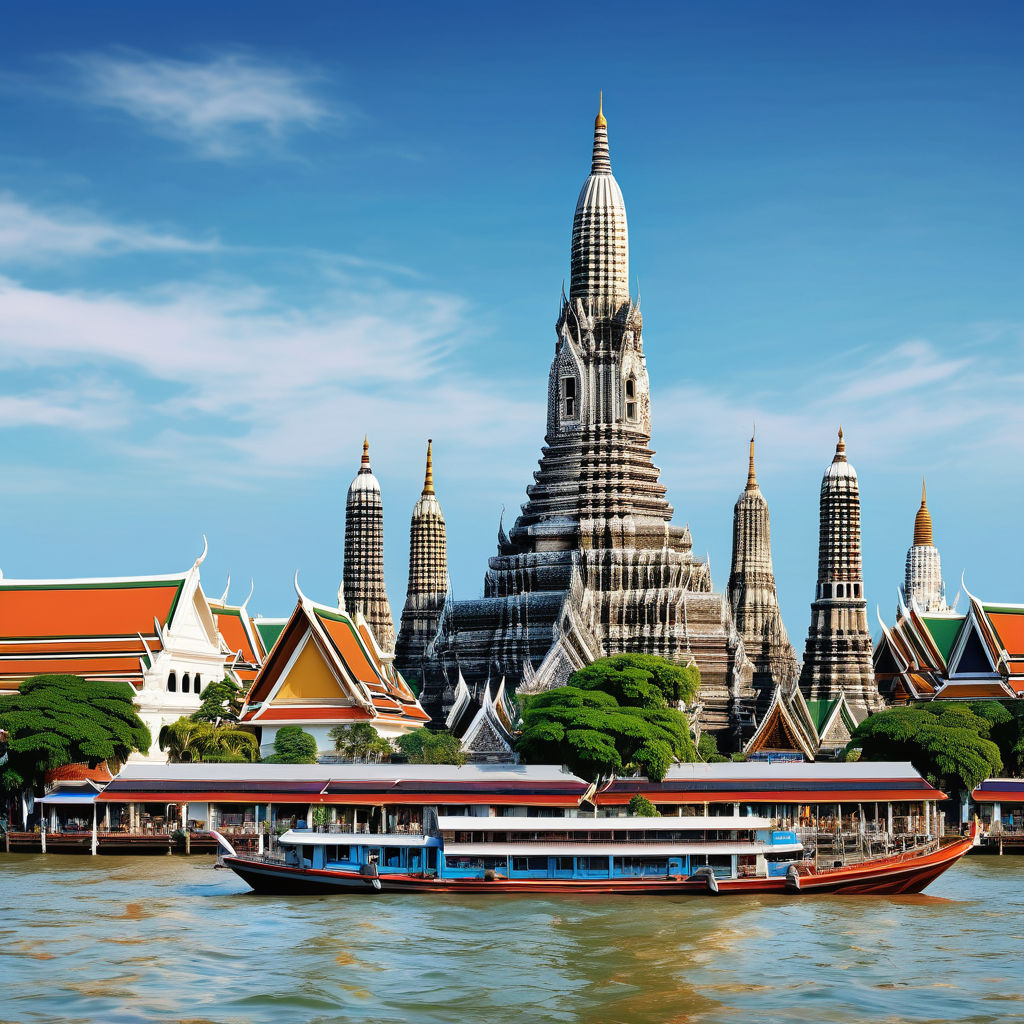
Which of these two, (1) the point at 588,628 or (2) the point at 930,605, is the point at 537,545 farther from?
(2) the point at 930,605

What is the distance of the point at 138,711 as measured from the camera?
179ft

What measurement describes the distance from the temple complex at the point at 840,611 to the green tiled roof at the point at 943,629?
5.44 metres

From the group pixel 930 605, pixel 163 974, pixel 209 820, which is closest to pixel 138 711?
pixel 209 820

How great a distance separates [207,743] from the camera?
53031 mm

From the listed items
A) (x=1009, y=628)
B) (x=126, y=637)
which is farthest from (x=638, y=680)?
(x=1009, y=628)

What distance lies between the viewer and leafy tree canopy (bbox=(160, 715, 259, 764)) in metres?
52.7

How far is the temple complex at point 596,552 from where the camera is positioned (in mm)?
62375

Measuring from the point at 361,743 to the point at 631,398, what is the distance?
62.1 ft

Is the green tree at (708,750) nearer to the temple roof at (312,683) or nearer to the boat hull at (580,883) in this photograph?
the temple roof at (312,683)

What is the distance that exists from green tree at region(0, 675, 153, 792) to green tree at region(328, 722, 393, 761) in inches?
227

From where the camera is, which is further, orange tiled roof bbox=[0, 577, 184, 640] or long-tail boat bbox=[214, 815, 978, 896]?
orange tiled roof bbox=[0, 577, 184, 640]

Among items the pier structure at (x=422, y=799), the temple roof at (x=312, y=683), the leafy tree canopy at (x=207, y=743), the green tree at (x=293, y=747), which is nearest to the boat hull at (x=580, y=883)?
the pier structure at (x=422, y=799)

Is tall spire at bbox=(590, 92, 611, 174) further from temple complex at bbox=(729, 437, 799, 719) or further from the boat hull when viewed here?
the boat hull

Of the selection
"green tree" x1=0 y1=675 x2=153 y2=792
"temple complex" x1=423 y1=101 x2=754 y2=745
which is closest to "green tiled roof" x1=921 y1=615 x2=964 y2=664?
"temple complex" x1=423 y1=101 x2=754 y2=745
